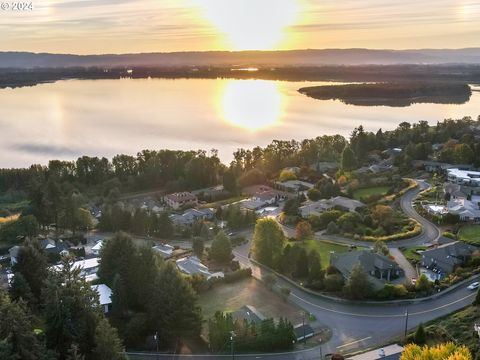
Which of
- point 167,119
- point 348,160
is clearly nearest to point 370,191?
point 348,160

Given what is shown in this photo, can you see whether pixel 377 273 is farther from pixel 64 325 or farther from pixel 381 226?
pixel 64 325

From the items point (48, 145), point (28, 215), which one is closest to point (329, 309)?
point (28, 215)

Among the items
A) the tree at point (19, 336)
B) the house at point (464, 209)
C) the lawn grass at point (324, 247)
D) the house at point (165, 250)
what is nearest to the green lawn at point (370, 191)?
the house at point (464, 209)

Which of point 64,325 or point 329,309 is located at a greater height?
point 64,325

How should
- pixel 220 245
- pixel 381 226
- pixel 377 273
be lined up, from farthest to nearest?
pixel 381 226, pixel 220 245, pixel 377 273

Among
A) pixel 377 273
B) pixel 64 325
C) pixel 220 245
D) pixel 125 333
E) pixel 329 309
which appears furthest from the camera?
pixel 220 245

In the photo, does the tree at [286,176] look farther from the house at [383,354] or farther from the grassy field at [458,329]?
the house at [383,354]
